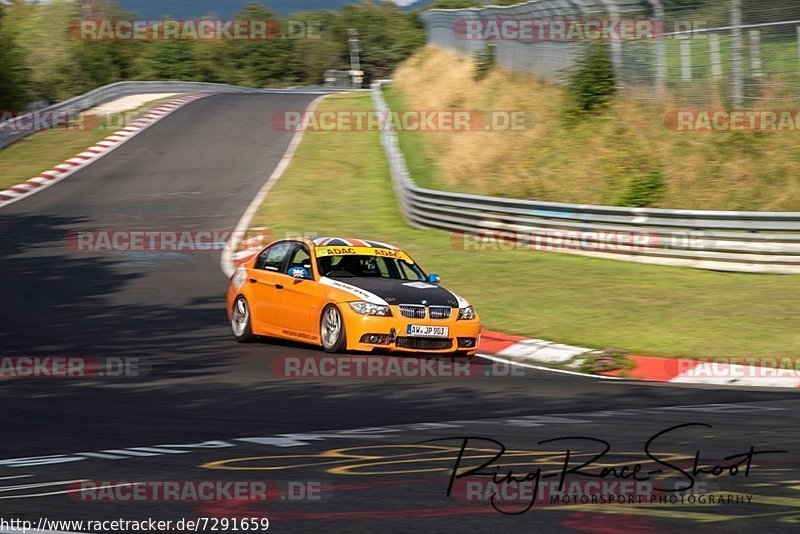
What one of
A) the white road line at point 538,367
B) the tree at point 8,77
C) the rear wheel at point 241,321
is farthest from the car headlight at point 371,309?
the tree at point 8,77

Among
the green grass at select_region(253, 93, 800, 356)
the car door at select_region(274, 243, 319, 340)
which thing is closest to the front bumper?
the car door at select_region(274, 243, 319, 340)

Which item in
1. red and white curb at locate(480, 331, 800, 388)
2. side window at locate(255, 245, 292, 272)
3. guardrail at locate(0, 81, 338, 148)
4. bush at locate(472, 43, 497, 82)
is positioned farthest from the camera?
bush at locate(472, 43, 497, 82)

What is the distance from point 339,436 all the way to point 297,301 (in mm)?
5706

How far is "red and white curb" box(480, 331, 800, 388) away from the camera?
12.5 meters

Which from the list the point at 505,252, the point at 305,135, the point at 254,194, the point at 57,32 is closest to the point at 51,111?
the point at 305,135

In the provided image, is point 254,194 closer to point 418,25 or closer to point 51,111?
point 51,111

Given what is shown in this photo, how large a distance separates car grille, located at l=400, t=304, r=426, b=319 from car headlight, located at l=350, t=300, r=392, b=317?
0.57ft

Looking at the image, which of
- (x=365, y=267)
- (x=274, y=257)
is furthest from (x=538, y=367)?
(x=274, y=257)

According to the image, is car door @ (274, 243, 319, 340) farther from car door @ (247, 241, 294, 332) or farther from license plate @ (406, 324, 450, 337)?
license plate @ (406, 324, 450, 337)

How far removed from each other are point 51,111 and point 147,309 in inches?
1111

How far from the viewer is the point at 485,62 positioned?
43406 millimetres

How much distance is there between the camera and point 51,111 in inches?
1714

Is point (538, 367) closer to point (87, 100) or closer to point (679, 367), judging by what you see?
point (679, 367)

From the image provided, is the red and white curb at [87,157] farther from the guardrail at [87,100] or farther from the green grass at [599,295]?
the green grass at [599,295]
